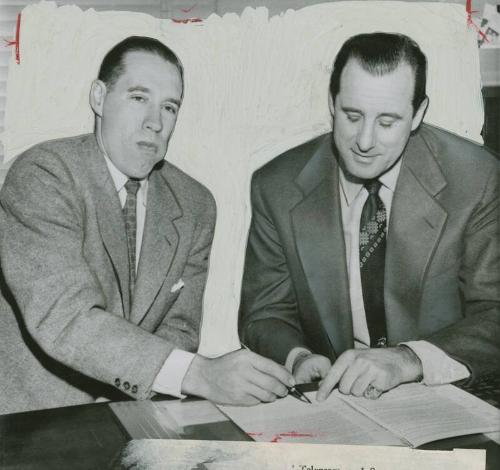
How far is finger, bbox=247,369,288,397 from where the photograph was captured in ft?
4.95

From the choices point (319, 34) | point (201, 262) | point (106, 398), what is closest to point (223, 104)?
point (319, 34)

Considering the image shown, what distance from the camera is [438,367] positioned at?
1628 millimetres

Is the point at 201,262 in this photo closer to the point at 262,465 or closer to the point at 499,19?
the point at 262,465

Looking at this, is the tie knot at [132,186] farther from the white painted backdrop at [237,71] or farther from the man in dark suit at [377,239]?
the man in dark suit at [377,239]

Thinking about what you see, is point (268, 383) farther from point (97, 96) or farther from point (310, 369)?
point (97, 96)

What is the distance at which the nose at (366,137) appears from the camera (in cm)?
167

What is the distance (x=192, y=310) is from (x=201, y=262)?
0.14m

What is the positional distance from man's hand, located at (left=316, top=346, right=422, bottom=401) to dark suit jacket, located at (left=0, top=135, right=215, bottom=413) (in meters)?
0.41

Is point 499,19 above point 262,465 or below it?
above

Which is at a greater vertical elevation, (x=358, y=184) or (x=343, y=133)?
(x=343, y=133)

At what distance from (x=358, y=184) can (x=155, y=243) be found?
584 mm

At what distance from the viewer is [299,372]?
1664mm

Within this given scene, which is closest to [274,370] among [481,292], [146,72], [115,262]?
[115,262]

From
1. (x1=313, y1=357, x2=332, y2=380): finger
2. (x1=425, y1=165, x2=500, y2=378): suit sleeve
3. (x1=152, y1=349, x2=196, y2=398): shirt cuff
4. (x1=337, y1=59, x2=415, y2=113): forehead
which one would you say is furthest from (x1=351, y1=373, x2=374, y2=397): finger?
(x1=337, y1=59, x2=415, y2=113): forehead
